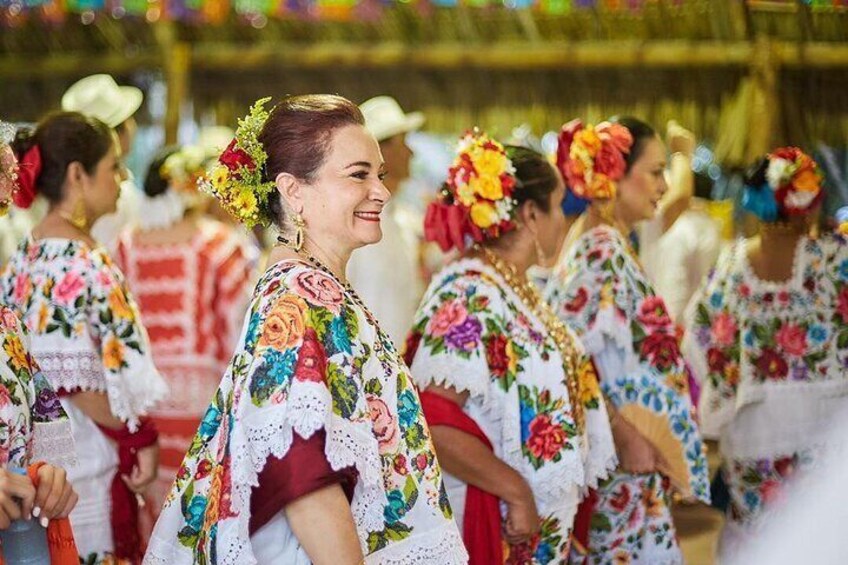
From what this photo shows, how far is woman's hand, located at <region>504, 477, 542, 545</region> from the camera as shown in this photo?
3412 millimetres

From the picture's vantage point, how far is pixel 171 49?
824 centimetres

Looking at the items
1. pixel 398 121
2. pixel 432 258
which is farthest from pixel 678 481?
pixel 432 258

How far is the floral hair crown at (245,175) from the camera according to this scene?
2.64 meters

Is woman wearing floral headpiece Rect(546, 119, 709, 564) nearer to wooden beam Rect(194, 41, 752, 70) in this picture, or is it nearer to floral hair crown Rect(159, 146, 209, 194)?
floral hair crown Rect(159, 146, 209, 194)

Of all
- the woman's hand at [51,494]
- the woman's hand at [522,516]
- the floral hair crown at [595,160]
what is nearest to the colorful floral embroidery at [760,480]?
the floral hair crown at [595,160]

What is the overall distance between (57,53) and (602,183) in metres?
5.42

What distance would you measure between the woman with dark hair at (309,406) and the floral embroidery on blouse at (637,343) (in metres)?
1.53

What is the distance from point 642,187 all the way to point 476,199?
3.09 ft

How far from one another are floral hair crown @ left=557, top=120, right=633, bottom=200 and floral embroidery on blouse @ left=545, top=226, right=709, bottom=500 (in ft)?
0.48

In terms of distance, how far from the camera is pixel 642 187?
4.32 m

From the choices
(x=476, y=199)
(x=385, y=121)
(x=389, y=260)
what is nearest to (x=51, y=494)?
(x=476, y=199)

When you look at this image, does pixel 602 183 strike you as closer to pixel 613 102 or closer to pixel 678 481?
pixel 678 481

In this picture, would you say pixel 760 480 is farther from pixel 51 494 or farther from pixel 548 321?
pixel 51 494

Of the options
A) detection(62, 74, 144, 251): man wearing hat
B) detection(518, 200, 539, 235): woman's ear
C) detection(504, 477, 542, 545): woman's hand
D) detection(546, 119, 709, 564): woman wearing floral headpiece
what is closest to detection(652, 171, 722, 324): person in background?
detection(546, 119, 709, 564): woman wearing floral headpiece
